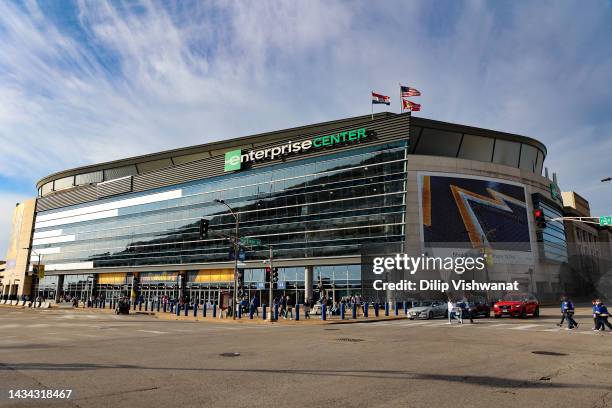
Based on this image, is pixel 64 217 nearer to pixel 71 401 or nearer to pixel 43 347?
pixel 43 347

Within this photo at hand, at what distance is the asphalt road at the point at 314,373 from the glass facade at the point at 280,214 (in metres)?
33.2

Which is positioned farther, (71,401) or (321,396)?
(321,396)

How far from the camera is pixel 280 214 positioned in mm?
58969

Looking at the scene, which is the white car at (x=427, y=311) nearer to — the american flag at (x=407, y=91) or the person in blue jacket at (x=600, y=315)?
the person in blue jacket at (x=600, y=315)

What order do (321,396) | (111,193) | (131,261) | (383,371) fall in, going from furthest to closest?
(111,193), (131,261), (383,371), (321,396)

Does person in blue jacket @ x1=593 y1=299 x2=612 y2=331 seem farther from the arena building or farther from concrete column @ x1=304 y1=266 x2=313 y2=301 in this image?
concrete column @ x1=304 y1=266 x2=313 y2=301

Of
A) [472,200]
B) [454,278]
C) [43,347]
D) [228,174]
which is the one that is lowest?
[43,347]

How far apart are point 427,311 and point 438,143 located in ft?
107

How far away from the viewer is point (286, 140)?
59.7m

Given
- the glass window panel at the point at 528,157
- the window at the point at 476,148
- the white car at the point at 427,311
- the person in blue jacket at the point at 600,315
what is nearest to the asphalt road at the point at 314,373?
the person in blue jacket at the point at 600,315

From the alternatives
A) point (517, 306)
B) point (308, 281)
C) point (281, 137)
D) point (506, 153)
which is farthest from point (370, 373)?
point (506, 153)

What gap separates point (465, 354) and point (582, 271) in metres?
96.7

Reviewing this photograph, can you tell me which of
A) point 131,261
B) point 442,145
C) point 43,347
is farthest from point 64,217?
point 43,347

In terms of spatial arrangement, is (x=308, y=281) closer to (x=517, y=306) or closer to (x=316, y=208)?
(x=316, y=208)
